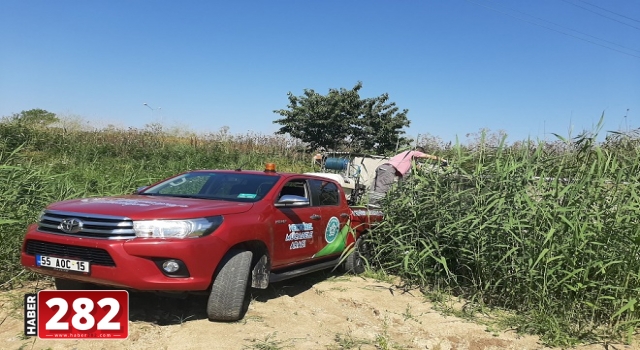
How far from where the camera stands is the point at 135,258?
12.3ft

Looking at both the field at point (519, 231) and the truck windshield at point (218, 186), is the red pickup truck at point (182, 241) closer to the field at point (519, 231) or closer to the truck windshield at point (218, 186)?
the truck windshield at point (218, 186)

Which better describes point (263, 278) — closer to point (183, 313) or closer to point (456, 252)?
point (183, 313)

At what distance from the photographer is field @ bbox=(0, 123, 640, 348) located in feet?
14.9

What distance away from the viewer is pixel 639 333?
14.9ft

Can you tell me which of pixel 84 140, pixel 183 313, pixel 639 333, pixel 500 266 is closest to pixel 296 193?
pixel 183 313

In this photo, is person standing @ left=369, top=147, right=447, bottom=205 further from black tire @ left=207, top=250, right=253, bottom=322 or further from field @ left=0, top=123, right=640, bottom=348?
black tire @ left=207, top=250, right=253, bottom=322

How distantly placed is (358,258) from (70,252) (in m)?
3.79

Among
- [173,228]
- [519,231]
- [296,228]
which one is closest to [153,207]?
[173,228]

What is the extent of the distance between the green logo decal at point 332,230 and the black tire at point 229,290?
1.81m

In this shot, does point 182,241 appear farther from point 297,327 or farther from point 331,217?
point 331,217

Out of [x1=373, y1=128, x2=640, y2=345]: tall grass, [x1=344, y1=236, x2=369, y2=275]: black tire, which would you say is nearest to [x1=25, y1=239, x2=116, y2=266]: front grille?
[x1=373, y1=128, x2=640, y2=345]: tall grass

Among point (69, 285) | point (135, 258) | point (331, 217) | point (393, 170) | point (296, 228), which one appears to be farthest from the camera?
point (393, 170)

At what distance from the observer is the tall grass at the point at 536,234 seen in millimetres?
4527

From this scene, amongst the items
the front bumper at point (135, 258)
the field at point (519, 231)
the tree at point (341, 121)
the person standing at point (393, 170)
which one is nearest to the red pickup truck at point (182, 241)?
the front bumper at point (135, 258)
